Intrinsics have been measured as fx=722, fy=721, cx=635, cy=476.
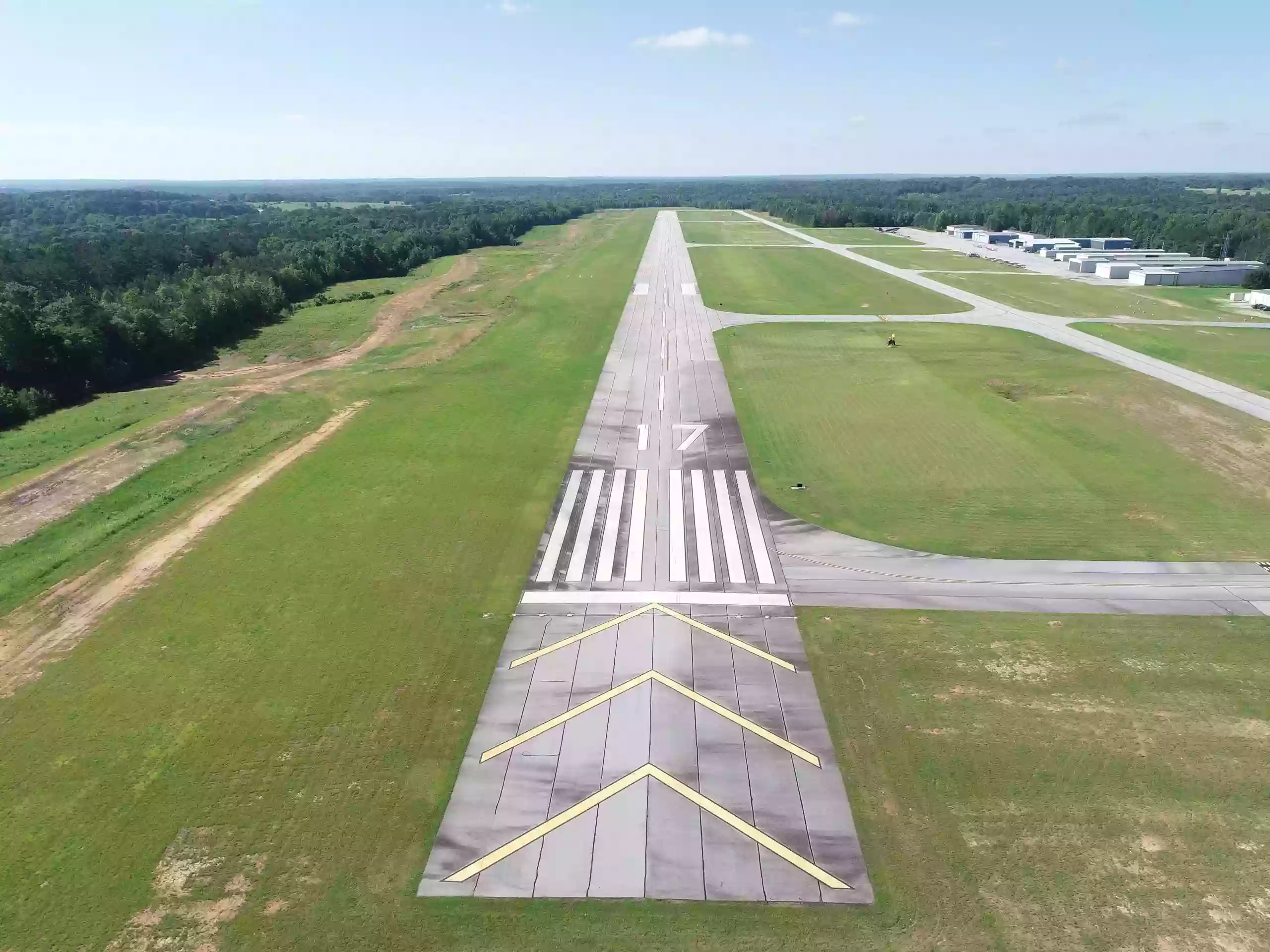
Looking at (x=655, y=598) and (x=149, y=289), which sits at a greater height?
(x=149, y=289)

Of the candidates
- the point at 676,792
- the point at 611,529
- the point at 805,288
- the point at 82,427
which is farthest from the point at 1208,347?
the point at 82,427

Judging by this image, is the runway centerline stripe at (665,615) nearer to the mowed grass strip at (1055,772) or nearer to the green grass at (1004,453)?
the mowed grass strip at (1055,772)

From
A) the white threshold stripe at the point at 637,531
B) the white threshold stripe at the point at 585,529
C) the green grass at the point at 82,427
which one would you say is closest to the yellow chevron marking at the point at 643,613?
the white threshold stripe at the point at 637,531

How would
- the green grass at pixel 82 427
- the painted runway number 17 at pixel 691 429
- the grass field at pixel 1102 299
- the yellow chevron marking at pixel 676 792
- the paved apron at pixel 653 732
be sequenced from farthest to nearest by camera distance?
the grass field at pixel 1102 299
the painted runway number 17 at pixel 691 429
the green grass at pixel 82 427
the paved apron at pixel 653 732
the yellow chevron marking at pixel 676 792

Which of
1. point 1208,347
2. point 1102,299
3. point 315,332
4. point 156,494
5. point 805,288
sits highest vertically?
point 805,288

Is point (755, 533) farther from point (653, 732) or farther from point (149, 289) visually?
point (149, 289)

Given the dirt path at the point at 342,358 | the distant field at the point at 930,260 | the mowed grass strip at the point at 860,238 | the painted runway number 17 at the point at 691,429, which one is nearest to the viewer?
the painted runway number 17 at the point at 691,429

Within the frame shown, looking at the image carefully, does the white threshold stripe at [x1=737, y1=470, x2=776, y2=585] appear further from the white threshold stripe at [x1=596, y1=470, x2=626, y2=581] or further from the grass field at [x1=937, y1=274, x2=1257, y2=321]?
the grass field at [x1=937, y1=274, x2=1257, y2=321]
